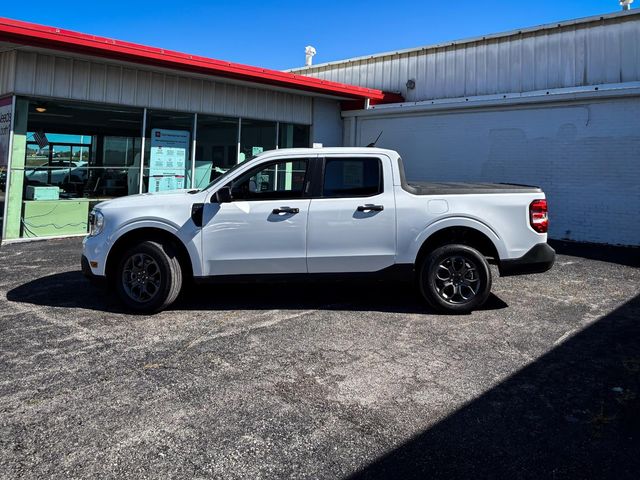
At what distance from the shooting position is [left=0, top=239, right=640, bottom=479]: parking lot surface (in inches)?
111

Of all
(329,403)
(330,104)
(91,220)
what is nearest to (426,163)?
(330,104)

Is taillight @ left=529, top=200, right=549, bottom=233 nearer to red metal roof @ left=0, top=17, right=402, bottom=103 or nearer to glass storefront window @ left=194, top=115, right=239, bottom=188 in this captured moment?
red metal roof @ left=0, top=17, right=402, bottom=103

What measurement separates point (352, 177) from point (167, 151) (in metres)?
7.37

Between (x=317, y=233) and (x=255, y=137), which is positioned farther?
(x=255, y=137)

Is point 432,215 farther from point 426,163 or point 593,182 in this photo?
point 426,163

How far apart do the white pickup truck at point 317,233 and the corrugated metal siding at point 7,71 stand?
5.83 metres

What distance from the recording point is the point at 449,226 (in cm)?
562

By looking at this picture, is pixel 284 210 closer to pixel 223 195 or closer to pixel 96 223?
pixel 223 195

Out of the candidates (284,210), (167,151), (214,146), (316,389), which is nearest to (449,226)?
(284,210)

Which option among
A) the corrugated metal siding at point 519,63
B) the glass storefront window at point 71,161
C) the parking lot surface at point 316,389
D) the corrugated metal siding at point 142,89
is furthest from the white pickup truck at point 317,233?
the corrugated metal siding at point 519,63

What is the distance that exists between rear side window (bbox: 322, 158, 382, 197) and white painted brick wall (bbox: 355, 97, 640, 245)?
24.7 ft

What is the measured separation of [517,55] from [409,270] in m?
10.1

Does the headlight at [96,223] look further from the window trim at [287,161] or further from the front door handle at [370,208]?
the front door handle at [370,208]

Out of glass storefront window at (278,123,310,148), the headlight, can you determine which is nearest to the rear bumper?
the headlight
